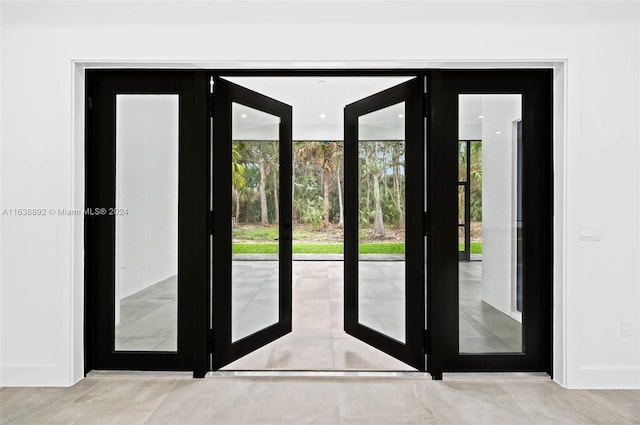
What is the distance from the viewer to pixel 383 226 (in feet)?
10.3

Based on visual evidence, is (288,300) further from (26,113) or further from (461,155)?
(26,113)

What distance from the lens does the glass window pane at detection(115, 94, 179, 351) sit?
2785 mm

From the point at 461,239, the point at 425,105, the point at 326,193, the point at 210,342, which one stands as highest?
the point at 425,105

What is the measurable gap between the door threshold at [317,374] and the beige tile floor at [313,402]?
0.04m

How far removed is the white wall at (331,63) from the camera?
260 cm

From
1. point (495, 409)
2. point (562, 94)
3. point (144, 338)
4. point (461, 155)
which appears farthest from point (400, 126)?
point (144, 338)

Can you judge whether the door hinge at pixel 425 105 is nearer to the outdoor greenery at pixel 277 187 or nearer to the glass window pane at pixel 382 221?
the glass window pane at pixel 382 221

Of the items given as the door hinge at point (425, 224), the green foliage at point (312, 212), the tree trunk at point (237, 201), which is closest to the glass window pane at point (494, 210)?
the door hinge at point (425, 224)

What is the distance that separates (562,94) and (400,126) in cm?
111

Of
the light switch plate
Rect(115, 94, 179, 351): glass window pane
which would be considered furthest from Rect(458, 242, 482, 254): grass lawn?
Rect(115, 94, 179, 351): glass window pane

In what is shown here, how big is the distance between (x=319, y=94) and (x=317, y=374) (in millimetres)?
4178

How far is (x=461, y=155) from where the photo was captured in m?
2.77

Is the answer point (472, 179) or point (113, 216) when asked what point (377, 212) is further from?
point (113, 216)

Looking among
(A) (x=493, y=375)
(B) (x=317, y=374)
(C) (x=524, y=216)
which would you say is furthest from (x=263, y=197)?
(A) (x=493, y=375)
